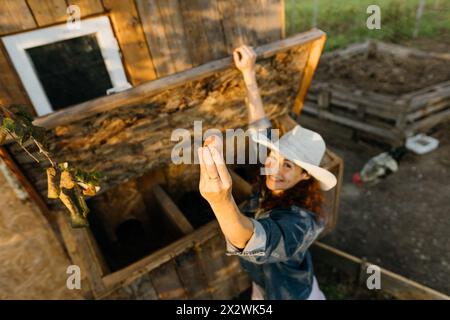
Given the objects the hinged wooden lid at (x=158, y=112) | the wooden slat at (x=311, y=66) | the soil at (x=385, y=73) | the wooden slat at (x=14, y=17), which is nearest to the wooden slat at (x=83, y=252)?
the hinged wooden lid at (x=158, y=112)

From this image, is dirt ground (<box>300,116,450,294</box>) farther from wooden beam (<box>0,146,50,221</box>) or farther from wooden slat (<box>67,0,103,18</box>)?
wooden slat (<box>67,0,103,18</box>)

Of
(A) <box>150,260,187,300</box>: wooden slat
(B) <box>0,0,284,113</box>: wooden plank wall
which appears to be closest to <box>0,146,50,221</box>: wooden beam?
(B) <box>0,0,284,113</box>: wooden plank wall

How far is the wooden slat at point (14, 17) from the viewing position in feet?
6.28

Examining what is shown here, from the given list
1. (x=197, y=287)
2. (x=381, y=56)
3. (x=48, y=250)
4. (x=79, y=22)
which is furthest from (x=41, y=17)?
(x=381, y=56)

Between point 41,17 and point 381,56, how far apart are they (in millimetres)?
8900

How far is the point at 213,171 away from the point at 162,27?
154cm

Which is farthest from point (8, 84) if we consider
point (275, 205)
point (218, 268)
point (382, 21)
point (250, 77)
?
point (382, 21)

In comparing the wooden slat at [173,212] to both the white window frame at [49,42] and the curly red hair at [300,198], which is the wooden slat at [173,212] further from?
the white window frame at [49,42]

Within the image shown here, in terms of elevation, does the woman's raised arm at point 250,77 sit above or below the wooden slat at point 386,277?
above

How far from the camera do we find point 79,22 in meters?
2.19

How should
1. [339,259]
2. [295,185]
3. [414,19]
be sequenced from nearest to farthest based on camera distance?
1. [295,185]
2. [339,259]
3. [414,19]

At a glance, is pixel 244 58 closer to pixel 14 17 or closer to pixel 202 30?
pixel 202 30

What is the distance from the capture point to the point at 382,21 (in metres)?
12.5

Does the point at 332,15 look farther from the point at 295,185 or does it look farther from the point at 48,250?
the point at 48,250
